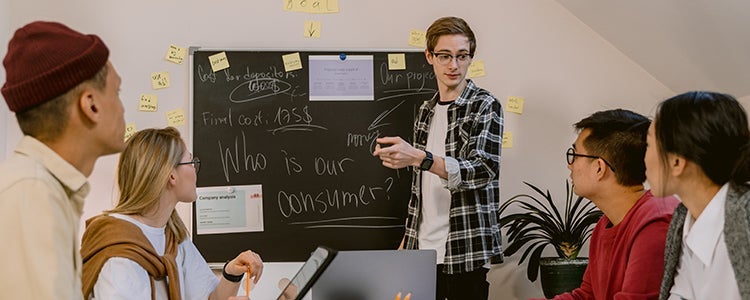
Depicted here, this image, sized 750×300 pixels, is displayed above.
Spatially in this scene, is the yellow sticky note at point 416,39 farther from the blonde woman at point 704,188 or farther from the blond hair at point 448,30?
the blonde woman at point 704,188

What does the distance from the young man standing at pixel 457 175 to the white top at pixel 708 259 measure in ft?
3.49

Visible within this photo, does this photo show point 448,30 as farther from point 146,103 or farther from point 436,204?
point 146,103

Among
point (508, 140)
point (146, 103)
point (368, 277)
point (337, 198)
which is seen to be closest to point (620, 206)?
point (368, 277)

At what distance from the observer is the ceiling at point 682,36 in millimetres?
2875

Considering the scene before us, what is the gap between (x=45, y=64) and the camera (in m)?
1.30

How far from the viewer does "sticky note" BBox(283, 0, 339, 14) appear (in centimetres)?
365

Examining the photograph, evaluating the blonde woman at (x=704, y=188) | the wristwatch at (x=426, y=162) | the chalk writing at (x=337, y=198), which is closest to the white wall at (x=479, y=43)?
the chalk writing at (x=337, y=198)

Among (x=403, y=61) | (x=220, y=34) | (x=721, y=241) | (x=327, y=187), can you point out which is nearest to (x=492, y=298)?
(x=327, y=187)

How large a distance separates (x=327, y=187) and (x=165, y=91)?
0.87 metres

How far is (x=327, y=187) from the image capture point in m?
3.59

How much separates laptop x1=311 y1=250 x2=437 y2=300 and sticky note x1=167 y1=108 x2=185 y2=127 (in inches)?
72.7

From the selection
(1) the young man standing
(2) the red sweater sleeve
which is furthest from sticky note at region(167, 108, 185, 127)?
(2) the red sweater sleeve

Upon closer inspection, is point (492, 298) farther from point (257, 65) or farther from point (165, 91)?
point (165, 91)

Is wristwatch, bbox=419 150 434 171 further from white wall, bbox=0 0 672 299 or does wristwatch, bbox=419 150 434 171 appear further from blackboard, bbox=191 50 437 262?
white wall, bbox=0 0 672 299
